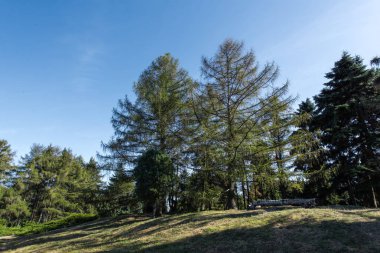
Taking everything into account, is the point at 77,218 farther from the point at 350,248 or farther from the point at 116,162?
A: the point at 350,248

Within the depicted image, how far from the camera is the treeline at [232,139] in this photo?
1353 centimetres

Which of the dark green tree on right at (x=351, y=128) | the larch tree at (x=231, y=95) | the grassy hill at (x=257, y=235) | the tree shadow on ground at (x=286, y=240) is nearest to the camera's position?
the tree shadow on ground at (x=286, y=240)

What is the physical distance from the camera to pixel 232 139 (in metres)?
13.5

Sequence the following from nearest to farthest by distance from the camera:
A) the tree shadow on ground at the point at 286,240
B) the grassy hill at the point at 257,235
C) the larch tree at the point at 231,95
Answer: the tree shadow on ground at the point at 286,240 → the grassy hill at the point at 257,235 → the larch tree at the point at 231,95

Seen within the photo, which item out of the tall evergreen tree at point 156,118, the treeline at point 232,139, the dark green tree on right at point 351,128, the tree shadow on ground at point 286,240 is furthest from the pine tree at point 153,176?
the dark green tree on right at point 351,128

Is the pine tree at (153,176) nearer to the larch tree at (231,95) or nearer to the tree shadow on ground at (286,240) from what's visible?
the larch tree at (231,95)

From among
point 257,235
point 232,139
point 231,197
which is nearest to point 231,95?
Result: point 232,139

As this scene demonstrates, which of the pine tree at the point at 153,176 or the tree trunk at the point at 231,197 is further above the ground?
the pine tree at the point at 153,176

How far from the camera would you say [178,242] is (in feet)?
26.0

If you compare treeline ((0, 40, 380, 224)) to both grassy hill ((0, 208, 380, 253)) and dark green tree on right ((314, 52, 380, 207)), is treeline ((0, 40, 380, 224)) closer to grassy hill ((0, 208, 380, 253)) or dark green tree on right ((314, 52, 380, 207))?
dark green tree on right ((314, 52, 380, 207))

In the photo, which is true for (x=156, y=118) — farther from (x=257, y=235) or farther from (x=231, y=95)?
(x=257, y=235)

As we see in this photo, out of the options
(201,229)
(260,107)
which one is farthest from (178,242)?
(260,107)

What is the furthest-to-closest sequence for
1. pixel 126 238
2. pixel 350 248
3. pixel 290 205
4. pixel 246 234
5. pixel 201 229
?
pixel 290 205, pixel 126 238, pixel 201 229, pixel 246 234, pixel 350 248

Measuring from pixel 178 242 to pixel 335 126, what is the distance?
583 inches
